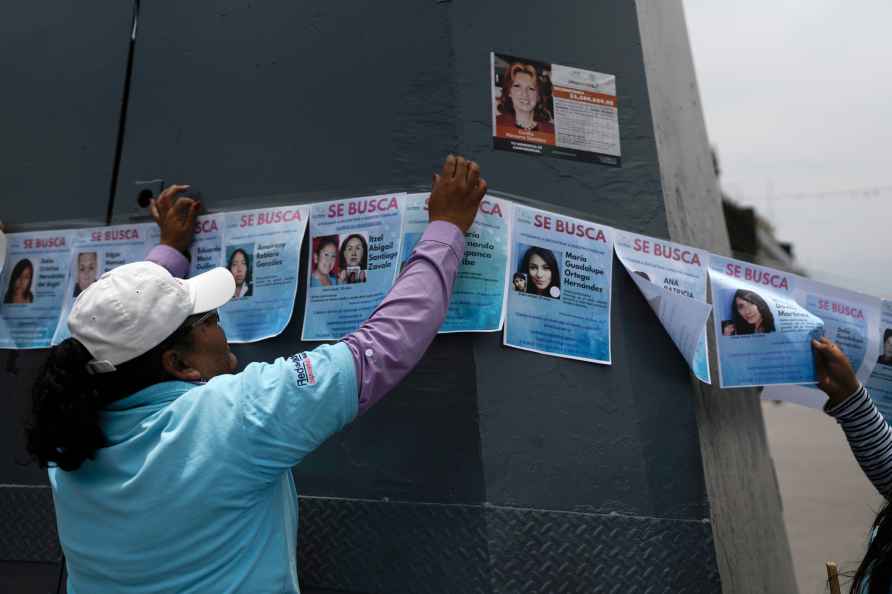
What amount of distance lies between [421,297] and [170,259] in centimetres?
112

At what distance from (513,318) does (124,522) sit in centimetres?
120

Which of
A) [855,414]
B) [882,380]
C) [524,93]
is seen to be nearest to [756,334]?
[855,414]

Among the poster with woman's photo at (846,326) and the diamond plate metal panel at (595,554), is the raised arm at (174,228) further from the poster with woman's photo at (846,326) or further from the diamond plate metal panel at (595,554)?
the poster with woman's photo at (846,326)

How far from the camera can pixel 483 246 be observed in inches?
91.9

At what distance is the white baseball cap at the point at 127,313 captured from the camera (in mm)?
1713

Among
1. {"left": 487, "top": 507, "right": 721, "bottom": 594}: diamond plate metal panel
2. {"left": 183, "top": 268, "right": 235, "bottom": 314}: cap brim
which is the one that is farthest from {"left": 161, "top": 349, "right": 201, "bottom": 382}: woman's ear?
{"left": 487, "top": 507, "right": 721, "bottom": 594}: diamond plate metal panel

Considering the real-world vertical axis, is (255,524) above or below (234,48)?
below

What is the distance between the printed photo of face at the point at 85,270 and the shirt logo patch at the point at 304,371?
4.80ft

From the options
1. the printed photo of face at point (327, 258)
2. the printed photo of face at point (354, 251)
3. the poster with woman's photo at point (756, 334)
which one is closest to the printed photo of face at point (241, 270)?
the printed photo of face at point (327, 258)

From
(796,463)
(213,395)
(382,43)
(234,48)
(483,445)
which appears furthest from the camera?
(796,463)

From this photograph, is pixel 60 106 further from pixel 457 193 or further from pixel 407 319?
pixel 407 319

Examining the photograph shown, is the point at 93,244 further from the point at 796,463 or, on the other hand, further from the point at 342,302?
the point at 796,463

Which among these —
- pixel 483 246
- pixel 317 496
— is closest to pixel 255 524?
pixel 317 496

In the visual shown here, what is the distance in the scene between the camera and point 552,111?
101 inches
